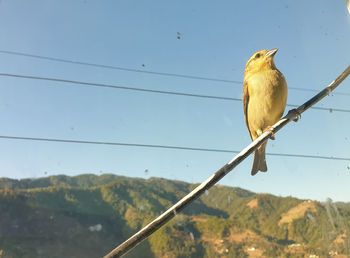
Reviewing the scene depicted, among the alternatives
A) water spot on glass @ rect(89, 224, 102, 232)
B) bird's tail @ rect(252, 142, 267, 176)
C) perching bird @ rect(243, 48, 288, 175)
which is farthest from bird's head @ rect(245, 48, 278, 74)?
water spot on glass @ rect(89, 224, 102, 232)

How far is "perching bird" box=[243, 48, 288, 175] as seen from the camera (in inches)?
40.3

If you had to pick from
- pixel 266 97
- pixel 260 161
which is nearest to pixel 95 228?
pixel 260 161

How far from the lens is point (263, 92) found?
3.45 feet

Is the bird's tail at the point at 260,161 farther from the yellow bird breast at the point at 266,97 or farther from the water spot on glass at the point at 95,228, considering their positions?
the water spot on glass at the point at 95,228

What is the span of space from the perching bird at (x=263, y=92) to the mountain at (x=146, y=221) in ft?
3.25

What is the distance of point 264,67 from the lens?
43.3 inches

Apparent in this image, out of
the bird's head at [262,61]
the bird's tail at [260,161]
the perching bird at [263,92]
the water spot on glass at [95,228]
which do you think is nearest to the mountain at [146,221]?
the water spot on glass at [95,228]

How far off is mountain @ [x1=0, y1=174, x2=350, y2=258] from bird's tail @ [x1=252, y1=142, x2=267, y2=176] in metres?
0.81

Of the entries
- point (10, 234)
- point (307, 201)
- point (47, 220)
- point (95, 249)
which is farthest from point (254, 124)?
point (10, 234)

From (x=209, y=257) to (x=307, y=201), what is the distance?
95cm

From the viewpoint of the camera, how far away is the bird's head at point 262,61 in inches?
43.1

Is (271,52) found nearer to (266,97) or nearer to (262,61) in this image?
(262,61)

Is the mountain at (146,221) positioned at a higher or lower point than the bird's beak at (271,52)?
lower

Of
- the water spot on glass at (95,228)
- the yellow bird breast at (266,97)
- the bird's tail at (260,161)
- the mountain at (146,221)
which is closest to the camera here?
the yellow bird breast at (266,97)
